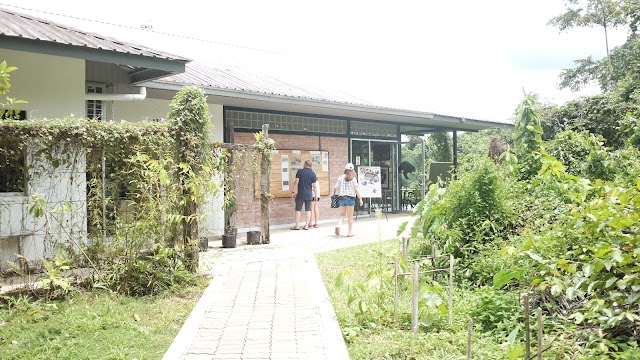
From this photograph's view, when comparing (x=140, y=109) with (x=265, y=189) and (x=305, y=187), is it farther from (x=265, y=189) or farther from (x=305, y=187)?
(x=305, y=187)

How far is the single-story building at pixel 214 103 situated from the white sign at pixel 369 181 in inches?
16.2

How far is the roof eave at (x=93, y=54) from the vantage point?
773cm

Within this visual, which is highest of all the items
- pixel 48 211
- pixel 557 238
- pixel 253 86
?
pixel 253 86

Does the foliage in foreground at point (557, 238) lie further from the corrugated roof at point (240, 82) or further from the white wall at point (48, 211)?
the corrugated roof at point (240, 82)

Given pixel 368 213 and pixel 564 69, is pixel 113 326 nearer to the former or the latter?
pixel 368 213

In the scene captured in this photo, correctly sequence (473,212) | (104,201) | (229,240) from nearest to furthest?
(104,201)
(473,212)
(229,240)

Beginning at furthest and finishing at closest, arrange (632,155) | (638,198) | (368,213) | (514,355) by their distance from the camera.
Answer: (368,213) < (632,155) < (638,198) < (514,355)

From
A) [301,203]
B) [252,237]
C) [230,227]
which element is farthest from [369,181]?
[230,227]

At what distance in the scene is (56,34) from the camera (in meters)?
8.63

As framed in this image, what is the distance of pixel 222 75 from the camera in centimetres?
1389

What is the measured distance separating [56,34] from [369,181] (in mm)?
11098

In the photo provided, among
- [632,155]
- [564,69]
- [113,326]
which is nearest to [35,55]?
[113,326]

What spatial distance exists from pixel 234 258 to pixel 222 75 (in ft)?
19.0

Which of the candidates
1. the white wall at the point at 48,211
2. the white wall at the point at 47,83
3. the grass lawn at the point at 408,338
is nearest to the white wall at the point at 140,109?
the white wall at the point at 47,83
